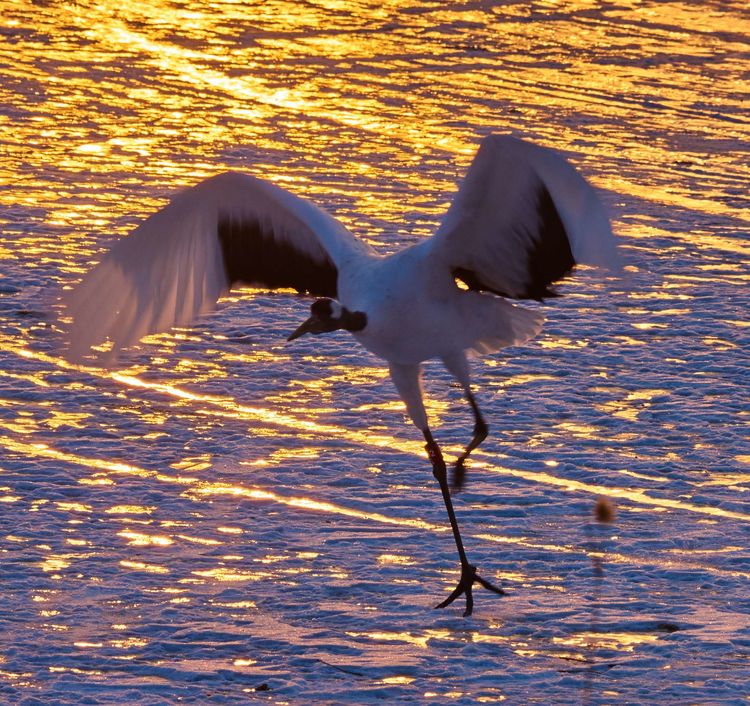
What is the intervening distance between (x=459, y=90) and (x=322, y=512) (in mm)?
8773

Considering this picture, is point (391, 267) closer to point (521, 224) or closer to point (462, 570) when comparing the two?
point (521, 224)

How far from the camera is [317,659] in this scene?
20.2 feet

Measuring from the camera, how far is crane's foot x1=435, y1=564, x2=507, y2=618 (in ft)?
22.0

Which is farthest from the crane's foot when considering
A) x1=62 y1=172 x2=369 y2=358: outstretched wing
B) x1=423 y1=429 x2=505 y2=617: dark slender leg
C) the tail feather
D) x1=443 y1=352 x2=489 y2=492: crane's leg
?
x1=62 y1=172 x2=369 y2=358: outstretched wing

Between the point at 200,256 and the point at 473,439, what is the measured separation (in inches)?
58.7

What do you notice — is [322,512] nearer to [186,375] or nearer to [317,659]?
[317,659]

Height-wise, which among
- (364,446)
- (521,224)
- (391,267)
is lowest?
(364,446)

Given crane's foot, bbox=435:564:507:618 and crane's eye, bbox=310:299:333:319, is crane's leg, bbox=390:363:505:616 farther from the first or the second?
Result: crane's eye, bbox=310:299:333:319

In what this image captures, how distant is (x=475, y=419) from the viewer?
26.6 feet

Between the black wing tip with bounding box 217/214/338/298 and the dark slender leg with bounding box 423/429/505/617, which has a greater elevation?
the black wing tip with bounding box 217/214/338/298

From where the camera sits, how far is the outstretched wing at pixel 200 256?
7.38 metres

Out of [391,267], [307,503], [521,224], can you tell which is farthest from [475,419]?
[521,224]

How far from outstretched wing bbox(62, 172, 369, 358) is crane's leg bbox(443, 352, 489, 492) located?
0.63m

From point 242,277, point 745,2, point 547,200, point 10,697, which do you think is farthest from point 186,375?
point 745,2
